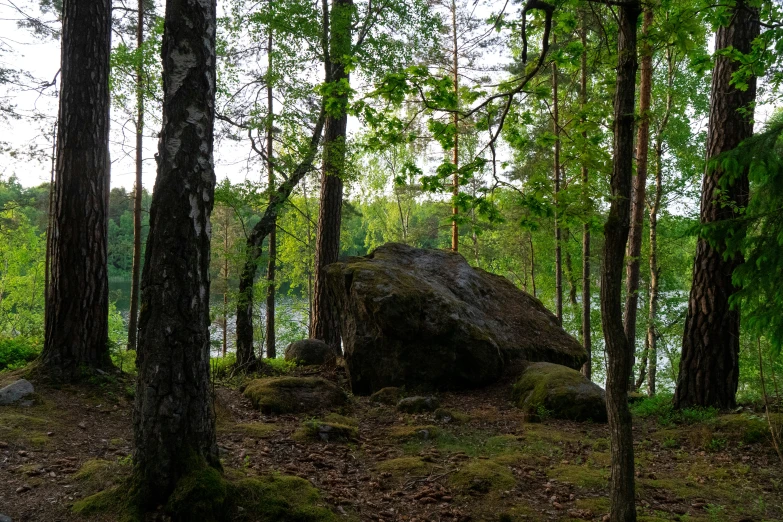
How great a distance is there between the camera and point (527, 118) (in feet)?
14.0

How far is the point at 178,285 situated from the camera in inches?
124

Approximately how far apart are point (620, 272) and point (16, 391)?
5801 mm

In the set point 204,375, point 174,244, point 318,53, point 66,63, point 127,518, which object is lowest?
point 127,518

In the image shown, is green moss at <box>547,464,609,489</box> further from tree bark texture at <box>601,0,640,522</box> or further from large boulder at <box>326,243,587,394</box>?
large boulder at <box>326,243,587,394</box>

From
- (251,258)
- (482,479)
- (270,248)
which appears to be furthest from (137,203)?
(482,479)

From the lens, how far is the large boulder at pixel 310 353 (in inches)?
392

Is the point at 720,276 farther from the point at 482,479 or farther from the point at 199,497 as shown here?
the point at 199,497

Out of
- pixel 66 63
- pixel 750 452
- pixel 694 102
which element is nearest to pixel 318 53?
pixel 66 63

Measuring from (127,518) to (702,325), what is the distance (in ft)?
21.8

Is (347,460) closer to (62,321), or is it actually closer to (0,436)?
(0,436)

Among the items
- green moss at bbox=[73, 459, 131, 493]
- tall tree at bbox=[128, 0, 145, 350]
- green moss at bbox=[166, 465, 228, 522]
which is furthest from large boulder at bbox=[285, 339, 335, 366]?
green moss at bbox=[166, 465, 228, 522]

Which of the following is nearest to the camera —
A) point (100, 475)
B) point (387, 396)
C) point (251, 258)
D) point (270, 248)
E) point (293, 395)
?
point (100, 475)

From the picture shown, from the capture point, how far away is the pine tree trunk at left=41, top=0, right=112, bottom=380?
582 centimetres

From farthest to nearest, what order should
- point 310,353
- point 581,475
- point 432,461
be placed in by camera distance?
1. point 310,353
2. point 432,461
3. point 581,475
